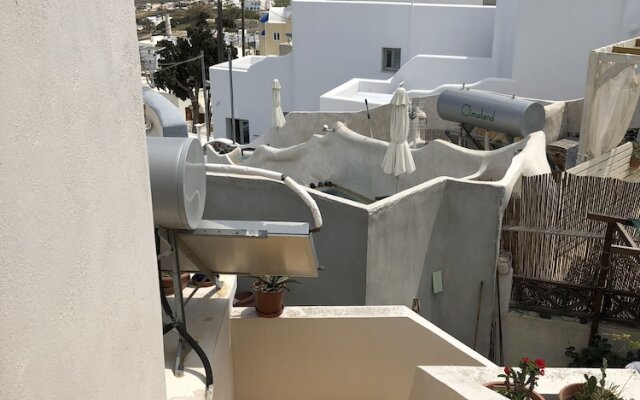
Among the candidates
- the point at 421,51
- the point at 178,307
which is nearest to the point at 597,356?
the point at 178,307

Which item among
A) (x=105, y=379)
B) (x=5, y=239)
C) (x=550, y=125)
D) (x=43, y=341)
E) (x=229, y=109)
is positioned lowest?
(x=229, y=109)

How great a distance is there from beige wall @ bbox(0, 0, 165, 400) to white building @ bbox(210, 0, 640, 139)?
1654 cm

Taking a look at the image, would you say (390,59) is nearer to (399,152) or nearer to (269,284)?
(399,152)

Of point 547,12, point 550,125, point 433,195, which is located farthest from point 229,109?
point 433,195

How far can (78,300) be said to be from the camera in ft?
6.59

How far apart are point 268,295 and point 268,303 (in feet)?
0.26

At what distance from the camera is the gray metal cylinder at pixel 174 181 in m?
3.53

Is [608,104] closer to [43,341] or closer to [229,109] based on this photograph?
[43,341]

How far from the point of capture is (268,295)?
5.19 meters

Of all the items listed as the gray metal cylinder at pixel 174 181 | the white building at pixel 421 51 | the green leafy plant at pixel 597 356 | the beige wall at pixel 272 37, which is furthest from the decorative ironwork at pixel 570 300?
the beige wall at pixel 272 37

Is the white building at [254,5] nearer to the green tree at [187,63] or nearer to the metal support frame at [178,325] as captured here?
the green tree at [187,63]

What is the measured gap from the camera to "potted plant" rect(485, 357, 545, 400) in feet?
12.3

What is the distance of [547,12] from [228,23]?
47.5 meters

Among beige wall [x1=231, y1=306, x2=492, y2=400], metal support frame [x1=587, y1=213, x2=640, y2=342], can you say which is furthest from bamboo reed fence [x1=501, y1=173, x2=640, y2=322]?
beige wall [x1=231, y1=306, x2=492, y2=400]
